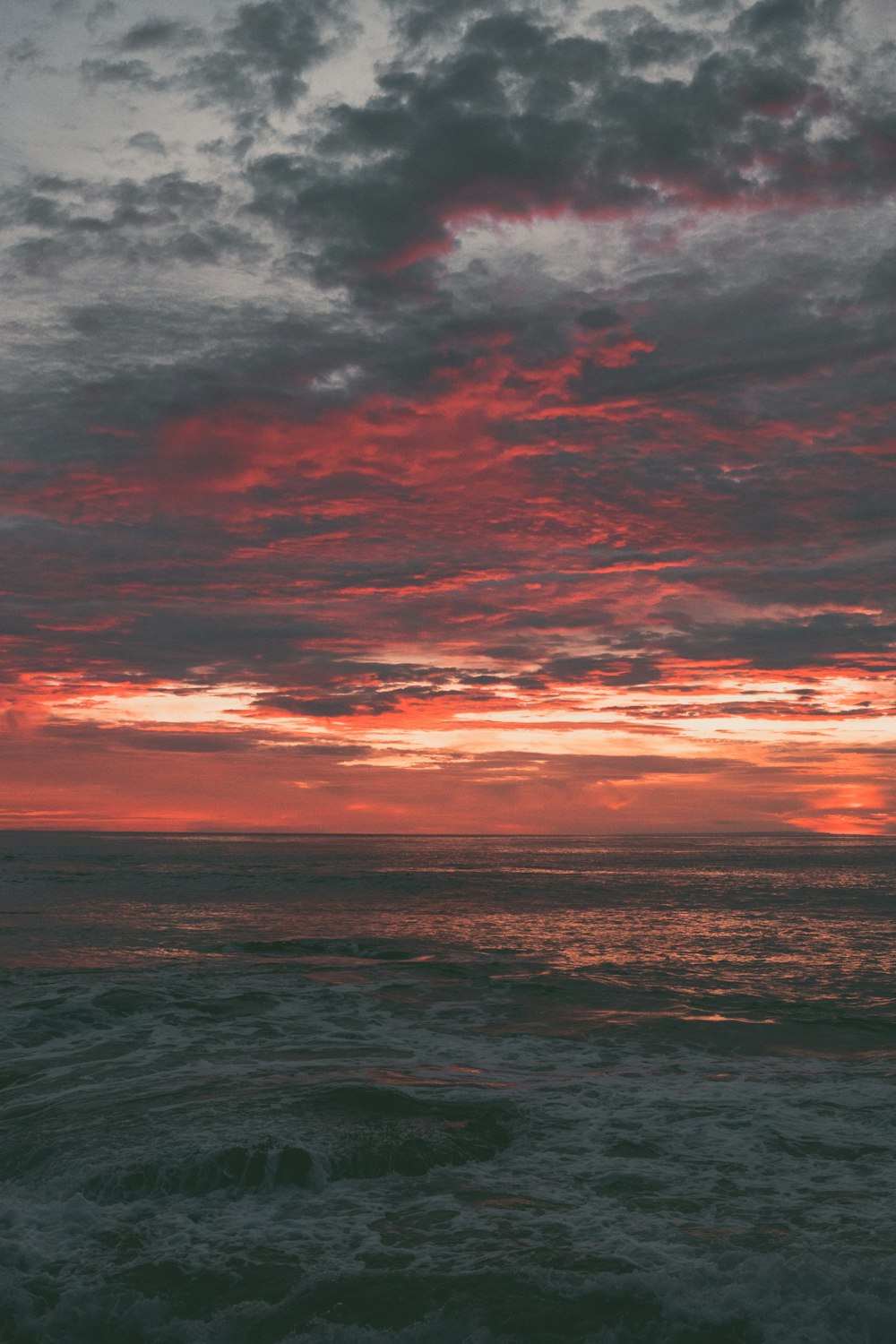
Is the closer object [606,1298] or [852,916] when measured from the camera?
[606,1298]

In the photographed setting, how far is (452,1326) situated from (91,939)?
26.6 metres

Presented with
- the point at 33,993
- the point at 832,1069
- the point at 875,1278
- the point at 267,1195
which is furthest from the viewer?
the point at 33,993

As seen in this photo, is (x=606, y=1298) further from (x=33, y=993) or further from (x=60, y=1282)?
(x=33, y=993)

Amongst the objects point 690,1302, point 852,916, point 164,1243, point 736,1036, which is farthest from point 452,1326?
point 852,916

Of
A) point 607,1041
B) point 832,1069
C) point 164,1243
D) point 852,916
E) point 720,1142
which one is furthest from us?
point 852,916

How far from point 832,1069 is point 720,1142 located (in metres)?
4.53

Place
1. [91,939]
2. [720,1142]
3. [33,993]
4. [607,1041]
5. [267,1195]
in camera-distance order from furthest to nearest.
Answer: [91,939], [33,993], [607,1041], [720,1142], [267,1195]

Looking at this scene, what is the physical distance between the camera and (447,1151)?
1081 centimetres

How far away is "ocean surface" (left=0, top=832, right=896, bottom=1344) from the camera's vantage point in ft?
24.5

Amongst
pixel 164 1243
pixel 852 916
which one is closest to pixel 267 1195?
pixel 164 1243

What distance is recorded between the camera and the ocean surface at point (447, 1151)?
7.46m

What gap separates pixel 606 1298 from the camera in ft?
24.8

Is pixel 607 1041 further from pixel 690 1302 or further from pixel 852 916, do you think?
pixel 852 916

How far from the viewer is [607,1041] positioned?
54.5 feet
